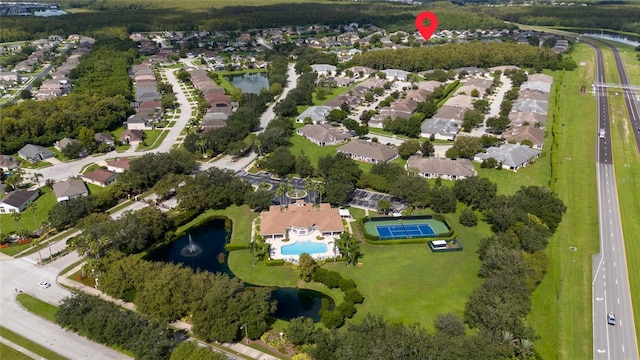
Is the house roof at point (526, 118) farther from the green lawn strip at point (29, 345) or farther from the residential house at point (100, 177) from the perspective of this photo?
the green lawn strip at point (29, 345)

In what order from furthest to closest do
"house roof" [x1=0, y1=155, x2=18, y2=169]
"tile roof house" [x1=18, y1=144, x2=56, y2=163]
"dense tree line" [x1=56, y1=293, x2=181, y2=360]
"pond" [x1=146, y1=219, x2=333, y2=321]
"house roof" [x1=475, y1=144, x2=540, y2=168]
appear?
"tile roof house" [x1=18, y1=144, x2=56, y2=163], "house roof" [x1=0, y1=155, x2=18, y2=169], "house roof" [x1=475, y1=144, x2=540, y2=168], "pond" [x1=146, y1=219, x2=333, y2=321], "dense tree line" [x1=56, y1=293, x2=181, y2=360]

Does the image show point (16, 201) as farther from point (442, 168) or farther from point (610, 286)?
point (610, 286)

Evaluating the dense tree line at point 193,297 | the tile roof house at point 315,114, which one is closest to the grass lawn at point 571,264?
the dense tree line at point 193,297

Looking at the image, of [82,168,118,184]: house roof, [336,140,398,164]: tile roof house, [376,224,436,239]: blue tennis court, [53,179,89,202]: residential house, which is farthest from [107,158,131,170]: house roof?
[376,224,436,239]: blue tennis court

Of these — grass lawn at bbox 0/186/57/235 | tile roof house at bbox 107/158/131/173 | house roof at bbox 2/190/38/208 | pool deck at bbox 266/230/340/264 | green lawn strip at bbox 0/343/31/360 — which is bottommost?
grass lawn at bbox 0/186/57/235

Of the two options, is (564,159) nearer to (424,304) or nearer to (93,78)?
(424,304)

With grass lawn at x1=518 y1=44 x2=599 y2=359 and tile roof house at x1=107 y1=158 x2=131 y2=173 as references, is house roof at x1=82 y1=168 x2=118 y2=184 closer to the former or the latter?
tile roof house at x1=107 y1=158 x2=131 y2=173

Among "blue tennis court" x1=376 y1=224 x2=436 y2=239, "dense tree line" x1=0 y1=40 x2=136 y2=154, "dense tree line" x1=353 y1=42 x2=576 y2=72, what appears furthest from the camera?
"dense tree line" x1=353 y1=42 x2=576 y2=72
